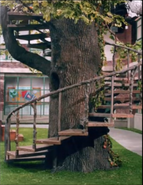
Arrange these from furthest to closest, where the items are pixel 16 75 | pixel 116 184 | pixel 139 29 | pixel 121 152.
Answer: pixel 16 75 → pixel 139 29 → pixel 121 152 → pixel 116 184

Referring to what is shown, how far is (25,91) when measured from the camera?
26047mm

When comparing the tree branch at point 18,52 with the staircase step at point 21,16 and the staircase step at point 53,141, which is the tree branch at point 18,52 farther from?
the staircase step at point 53,141

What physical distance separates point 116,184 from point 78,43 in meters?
3.29

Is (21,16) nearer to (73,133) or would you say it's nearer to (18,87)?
(73,133)

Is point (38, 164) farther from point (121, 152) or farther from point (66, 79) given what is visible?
point (121, 152)

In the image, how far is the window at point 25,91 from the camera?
85.5ft

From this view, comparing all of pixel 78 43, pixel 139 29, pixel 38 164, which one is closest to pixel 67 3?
pixel 78 43

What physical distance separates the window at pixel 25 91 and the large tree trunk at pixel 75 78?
16651 millimetres

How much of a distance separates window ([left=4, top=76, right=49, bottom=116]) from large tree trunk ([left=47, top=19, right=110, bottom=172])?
1665cm

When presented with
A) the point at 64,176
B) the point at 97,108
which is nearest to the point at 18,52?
the point at 97,108

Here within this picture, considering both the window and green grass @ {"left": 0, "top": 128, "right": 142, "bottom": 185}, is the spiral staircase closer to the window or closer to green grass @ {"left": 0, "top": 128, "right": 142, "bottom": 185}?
green grass @ {"left": 0, "top": 128, "right": 142, "bottom": 185}

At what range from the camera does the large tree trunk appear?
30.2 ft

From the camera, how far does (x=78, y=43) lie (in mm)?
9242

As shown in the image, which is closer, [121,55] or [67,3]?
[67,3]
